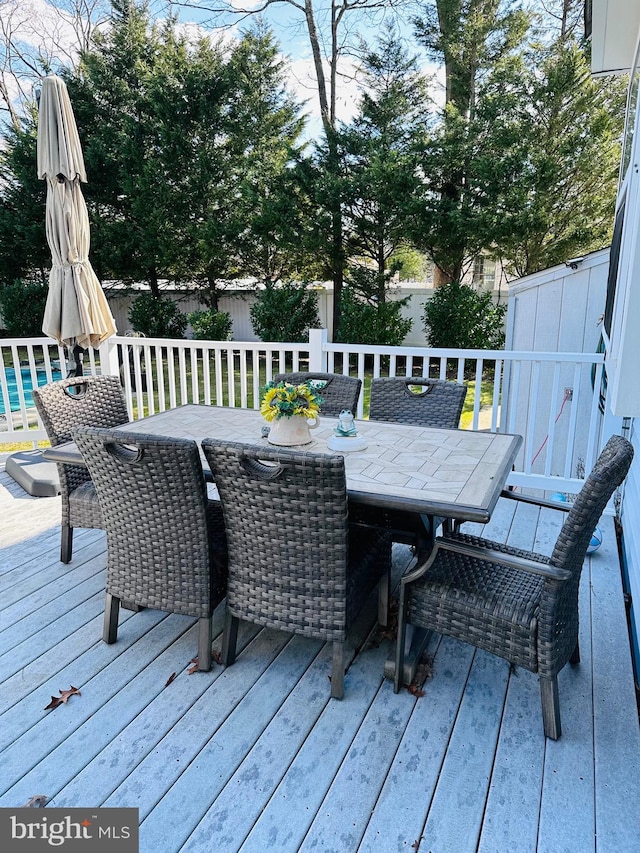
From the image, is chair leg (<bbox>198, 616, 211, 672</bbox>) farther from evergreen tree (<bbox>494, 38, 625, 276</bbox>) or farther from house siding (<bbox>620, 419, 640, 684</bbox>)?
evergreen tree (<bbox>494, 38, 625, 276</bbox>)

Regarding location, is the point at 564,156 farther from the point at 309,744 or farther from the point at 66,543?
the point at 309,744

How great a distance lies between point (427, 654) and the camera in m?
2.40

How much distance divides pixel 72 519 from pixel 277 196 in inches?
388

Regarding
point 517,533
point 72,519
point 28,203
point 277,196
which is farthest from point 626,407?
point 28,203

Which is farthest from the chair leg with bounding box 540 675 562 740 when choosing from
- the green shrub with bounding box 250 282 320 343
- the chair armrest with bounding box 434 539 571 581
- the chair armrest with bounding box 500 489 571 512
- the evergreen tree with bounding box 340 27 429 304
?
the green shrub with bounding box 250 282 320 343

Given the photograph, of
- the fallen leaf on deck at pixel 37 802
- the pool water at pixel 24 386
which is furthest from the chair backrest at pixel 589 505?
the pool water at pixel 24 386

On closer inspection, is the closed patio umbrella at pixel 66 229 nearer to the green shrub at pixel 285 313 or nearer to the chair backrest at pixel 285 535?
the chair backrest at pixel 285 535

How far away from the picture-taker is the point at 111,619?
8.04ft

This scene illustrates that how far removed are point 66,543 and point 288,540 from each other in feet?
5.56

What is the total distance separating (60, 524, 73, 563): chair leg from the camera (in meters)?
3.10

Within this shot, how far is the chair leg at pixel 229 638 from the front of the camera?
227cm

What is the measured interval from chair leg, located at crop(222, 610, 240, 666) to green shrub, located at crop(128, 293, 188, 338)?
37.2ft

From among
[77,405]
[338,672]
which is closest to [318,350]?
[77,405]

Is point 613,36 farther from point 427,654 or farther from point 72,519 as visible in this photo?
point 72,519
